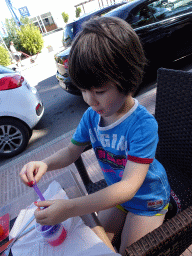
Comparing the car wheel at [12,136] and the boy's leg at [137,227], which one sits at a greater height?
the boy's leg at [137,227]

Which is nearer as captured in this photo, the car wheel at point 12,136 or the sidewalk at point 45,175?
the sidewalk at point 45,175

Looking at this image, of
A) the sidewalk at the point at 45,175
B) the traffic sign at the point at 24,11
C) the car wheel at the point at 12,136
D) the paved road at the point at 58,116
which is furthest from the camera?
the traffic sign at the point at 24,11

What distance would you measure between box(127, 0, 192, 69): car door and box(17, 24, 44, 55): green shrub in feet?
39.6

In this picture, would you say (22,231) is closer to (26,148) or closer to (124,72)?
(124,72)

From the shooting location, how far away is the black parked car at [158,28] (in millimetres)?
3756

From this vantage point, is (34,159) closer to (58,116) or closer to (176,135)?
(58,116)

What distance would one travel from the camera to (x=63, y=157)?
1.17 meters

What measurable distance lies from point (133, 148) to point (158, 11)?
413cm

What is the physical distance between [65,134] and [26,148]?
798 mm

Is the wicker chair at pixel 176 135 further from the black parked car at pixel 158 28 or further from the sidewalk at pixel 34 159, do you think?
the black parked car at pixel 158 28

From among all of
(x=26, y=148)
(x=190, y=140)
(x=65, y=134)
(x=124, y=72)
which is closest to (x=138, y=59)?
(x=124, y=72)

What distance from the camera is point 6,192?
8.29 feet

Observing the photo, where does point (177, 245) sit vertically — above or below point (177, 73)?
below

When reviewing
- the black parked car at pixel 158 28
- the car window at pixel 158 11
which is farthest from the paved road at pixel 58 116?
the car window at pixel 158 11
